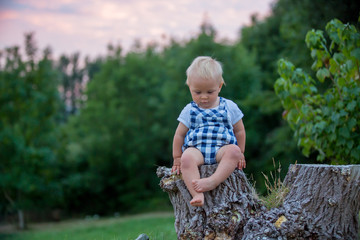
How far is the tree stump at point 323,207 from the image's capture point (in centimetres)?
389

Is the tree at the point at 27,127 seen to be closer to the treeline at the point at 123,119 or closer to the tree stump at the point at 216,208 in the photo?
the treeline at the point at 123,119

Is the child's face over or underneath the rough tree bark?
over

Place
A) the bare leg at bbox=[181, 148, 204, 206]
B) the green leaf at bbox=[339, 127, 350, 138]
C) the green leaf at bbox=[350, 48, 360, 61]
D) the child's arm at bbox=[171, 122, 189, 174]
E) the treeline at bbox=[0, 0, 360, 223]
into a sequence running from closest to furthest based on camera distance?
the bare leg at bbox=[181, 148, 204, 206] → the child's arm at bbox=[171, 122, 189, 174] → the green leaf at bbox=[350, 48, 360, 61] → the green leaf at bbox=[339, 127, 350, 138] → the treeline at bbox=[0, 0, 360, 223]

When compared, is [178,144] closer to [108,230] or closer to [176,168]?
[176,168]

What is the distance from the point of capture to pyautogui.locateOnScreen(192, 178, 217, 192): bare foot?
12.3 feet

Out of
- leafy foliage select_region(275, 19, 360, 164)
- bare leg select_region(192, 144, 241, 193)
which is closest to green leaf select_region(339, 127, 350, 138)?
leafy foliage select_region(275, 19, 360, 164)

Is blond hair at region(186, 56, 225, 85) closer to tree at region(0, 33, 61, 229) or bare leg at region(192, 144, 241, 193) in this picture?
bare leg at region(192, 144, 241, 193)

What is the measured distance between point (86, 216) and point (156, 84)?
386 inches

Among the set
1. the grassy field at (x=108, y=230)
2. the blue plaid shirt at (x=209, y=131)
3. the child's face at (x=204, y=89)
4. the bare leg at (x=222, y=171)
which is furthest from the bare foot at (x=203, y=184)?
the grassy field at (x=108, y=230)

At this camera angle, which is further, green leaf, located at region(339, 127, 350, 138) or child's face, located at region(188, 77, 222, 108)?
green leaf, located at region(339, 127, 350, 138)

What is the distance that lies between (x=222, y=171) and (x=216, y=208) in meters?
0.38

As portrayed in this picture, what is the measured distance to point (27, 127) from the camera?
20.9 metres

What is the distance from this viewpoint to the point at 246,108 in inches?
764

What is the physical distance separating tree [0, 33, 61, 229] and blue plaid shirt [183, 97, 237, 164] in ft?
55.9
